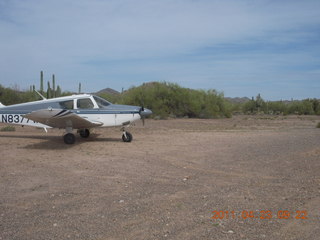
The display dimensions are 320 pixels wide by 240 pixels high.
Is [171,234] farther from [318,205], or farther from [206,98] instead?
[206,98]

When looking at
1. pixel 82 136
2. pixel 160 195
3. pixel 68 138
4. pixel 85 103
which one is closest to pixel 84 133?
pixel 82 136

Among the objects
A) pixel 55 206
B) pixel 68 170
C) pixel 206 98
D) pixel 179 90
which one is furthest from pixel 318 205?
pixel 206 98

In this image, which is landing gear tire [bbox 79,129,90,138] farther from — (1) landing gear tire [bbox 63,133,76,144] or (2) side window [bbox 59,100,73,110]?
(1) landing gear tire [bbox 63,133,76,144]

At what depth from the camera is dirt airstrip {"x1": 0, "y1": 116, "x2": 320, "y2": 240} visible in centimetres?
397

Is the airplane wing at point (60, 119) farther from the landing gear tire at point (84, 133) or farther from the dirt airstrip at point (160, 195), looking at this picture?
the dirt airstrip at point (160, 195)

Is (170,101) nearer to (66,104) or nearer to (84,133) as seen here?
(84,133)

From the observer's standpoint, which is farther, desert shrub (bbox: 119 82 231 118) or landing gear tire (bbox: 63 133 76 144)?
desert shrub (bbox: 119 82 231 118)

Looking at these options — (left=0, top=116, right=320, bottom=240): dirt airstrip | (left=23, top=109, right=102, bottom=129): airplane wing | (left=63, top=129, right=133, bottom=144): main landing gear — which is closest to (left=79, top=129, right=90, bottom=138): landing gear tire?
(left=63, top=129, right=133, bottom=144): main landing gear

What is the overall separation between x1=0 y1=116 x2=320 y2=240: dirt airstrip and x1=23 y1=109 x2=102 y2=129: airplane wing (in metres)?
1.74

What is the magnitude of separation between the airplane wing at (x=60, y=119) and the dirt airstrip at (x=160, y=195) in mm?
1737

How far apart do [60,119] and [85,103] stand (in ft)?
5.01

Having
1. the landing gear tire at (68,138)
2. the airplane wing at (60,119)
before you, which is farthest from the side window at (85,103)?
the landing gear tire at (68,138)

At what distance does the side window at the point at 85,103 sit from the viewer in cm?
1321

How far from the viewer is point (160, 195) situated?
214 inches
